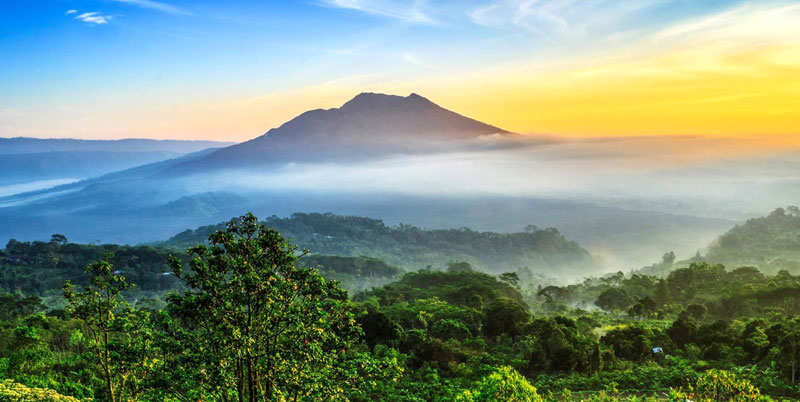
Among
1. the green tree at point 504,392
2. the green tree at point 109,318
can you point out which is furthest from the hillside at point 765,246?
the green tree at point 109,318

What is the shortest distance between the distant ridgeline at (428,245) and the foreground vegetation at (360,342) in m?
48.7

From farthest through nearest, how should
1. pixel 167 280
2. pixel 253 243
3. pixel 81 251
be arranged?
pixel 81 251
pixel 167 280
pixel 253 243

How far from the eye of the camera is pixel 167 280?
56219 millimetres

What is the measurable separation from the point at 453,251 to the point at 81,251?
215 feet

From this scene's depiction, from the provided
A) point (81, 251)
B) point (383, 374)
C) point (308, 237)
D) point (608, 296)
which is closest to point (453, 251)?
point (308, 237)

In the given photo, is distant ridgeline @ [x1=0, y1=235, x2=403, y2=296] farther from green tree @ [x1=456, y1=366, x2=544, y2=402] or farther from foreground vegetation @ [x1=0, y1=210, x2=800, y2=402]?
green tree @ [x1=456, y1=366, x2=544, y2=402]

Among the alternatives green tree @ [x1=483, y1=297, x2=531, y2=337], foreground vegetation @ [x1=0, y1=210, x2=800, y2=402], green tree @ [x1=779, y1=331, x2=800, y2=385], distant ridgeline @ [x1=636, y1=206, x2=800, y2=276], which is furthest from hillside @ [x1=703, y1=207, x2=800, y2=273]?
green tree @ [x1=779, y1=331, x2=800, y2=385]

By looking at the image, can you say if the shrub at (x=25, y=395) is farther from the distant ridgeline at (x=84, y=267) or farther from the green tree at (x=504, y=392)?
the distant ridgeline at (x=84, y=267)

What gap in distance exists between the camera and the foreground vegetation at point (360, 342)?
7.52 m

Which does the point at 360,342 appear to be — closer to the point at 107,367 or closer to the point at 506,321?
the point at 506,321

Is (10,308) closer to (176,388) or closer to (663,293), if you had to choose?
(176,388)

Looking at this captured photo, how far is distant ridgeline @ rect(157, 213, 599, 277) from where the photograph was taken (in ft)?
301

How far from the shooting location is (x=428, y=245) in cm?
10094

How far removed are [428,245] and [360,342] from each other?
7920cm
